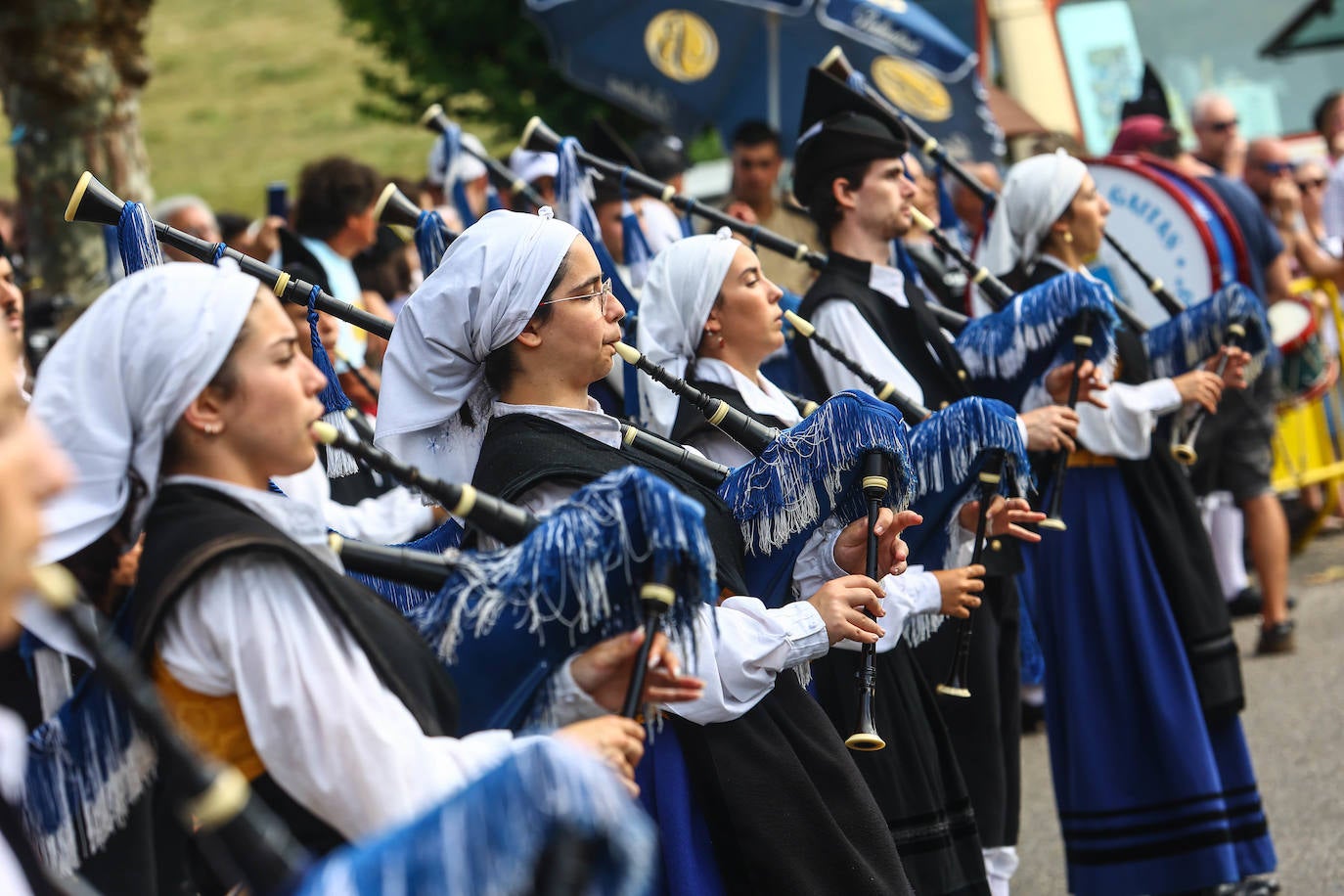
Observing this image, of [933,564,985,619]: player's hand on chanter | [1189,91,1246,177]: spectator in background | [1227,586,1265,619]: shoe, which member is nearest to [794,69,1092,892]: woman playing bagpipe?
[933,564,985,619]: player's hand on chanter

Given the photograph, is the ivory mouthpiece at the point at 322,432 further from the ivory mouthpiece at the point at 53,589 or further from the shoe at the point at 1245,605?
the shoe at the point at 1245,605

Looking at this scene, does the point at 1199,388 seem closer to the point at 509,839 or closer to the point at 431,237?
the point at 431,237

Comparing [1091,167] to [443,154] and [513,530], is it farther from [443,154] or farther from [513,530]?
[513,530]

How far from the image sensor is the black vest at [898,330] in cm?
437

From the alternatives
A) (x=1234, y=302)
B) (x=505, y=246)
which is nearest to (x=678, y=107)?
(x=1234, y=302)

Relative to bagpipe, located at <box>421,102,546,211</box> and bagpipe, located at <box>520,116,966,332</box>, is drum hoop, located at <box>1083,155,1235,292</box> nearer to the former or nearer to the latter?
bagpipe, located at <box>520,116,966,332</box>

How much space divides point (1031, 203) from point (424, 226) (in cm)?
200

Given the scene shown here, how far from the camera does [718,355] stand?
3766mm

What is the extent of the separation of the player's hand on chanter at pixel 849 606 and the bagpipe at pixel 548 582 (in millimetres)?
620

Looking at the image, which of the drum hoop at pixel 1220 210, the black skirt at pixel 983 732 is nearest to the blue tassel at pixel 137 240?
the black skirt at pixel 983 732

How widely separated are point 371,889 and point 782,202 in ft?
19.7

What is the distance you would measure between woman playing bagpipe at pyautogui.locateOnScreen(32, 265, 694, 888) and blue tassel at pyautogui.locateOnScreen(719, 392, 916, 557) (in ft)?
3.44

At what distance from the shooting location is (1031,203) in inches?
198

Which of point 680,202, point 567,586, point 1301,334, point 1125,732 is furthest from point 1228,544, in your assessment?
point 567,586
